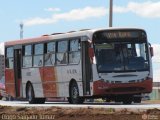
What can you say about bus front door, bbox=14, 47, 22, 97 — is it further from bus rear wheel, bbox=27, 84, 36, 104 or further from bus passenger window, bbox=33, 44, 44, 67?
bus passenger window, bbox=33, 44, 44, 67

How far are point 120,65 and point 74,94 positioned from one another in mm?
2678

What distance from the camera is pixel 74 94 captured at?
28703 mm

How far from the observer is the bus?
1066 inches

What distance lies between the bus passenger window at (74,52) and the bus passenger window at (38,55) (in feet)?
9.24

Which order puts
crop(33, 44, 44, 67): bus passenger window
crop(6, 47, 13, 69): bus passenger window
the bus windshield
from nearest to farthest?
the bus windshield → crop(33, 44, 44, 67): bus passenger window → crop(6, 47, 13, 69): bus passenger window

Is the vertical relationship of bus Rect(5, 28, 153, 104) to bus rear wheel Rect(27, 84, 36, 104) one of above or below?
above

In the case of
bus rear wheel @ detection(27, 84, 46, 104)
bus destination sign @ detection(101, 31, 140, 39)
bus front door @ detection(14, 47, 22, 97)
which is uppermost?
bus destination sign @ detection(101, 31, 140, 39)

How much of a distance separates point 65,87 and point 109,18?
12280 mm

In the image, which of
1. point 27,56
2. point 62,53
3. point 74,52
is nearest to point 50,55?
point 62,53

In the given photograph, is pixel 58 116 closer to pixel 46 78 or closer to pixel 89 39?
pixel 89 39

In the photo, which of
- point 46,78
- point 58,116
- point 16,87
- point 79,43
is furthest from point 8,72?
point 58,116

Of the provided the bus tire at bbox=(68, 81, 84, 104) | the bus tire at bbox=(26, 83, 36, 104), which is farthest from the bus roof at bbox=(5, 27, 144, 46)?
the bus tire at bbox=(26, 83, 36, 104)

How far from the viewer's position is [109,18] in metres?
41.0

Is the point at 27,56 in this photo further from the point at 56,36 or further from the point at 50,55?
the point at 56,36
